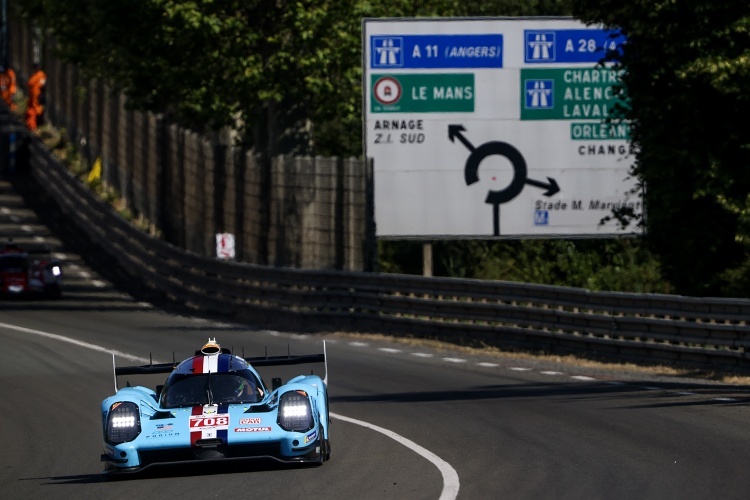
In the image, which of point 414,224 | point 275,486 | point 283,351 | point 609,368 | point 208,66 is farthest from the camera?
point 208,66

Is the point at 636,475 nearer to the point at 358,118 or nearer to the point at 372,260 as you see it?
the point at 372,260

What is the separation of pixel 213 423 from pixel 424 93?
62.1 feet

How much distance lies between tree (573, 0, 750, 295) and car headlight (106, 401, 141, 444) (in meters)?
11.6

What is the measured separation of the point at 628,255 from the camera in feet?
120

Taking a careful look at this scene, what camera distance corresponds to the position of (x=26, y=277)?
117ft

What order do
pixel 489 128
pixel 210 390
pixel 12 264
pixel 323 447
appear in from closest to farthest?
pixel 323 447, pixel 210 390, pixel 489 128, pixel 12 264

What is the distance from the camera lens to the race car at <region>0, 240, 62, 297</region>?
1406 inches

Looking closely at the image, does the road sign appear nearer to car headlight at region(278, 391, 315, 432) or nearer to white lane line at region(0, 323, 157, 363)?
white lane line at region(0, 323, 157, 363)

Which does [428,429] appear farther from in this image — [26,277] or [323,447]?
[26,277]

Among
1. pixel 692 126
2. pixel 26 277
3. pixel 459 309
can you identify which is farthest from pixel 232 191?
pixel 692 126

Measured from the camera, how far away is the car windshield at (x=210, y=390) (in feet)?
44.6

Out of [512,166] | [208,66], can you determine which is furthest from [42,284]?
[512,166]

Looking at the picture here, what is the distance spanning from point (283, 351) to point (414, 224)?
759 centimetres

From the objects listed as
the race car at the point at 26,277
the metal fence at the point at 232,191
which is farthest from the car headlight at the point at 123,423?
the race car at the point at 26,277
